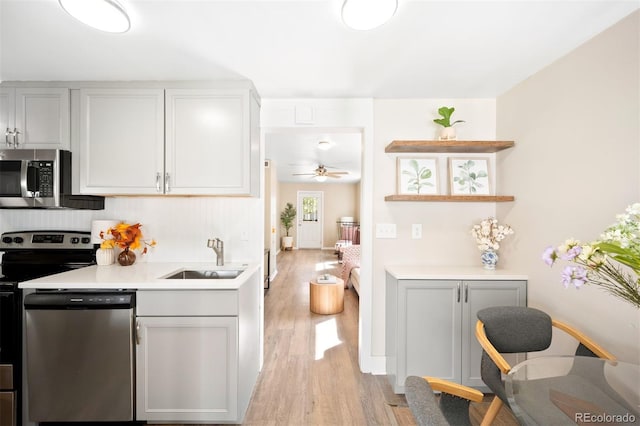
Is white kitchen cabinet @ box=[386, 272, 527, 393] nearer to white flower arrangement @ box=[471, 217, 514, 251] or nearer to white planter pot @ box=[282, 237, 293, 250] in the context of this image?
white flower arrangement @ box=[471, 217, 514, 251]

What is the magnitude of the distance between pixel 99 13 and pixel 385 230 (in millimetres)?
2260

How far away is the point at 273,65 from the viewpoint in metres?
1.98

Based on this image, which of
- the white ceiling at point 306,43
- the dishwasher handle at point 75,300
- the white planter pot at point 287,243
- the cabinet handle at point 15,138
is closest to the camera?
the white ceiling at point 306,43

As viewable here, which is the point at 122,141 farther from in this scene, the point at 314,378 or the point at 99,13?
the point at 314,378

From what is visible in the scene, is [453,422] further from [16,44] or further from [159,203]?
[16,44]

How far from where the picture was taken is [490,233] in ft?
7.87

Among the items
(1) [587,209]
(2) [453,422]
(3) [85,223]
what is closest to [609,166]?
(1) [587,209]

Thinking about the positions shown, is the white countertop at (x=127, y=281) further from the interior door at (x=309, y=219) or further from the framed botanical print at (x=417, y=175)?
the interior door at (x=309, y=219)

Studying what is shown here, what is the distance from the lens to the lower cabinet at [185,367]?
5.87 ft

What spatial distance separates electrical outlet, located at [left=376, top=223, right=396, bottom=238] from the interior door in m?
7.82

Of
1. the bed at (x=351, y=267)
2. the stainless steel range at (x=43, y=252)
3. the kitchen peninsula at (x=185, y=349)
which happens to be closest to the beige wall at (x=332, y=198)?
the bed at (x=351, y=267)

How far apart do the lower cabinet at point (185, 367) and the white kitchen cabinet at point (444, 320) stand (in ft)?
3.89

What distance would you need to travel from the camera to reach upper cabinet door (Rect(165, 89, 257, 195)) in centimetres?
217

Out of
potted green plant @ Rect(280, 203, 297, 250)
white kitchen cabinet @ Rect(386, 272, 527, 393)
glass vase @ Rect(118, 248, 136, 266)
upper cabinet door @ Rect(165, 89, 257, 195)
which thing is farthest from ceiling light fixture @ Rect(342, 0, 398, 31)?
potted green plant @ Rect(280, 203, 297, 250)
